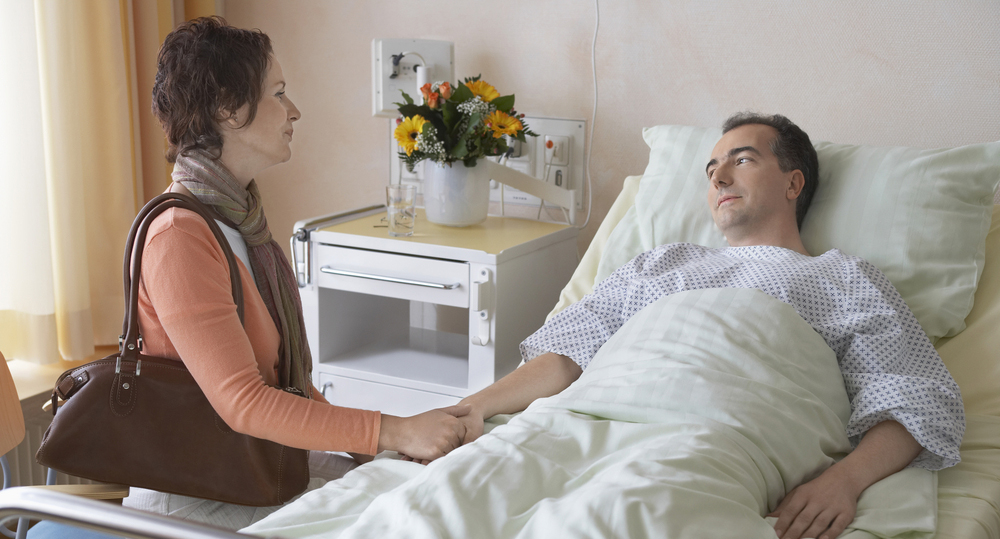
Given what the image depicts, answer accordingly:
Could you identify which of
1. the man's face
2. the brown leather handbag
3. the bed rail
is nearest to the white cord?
the man's face

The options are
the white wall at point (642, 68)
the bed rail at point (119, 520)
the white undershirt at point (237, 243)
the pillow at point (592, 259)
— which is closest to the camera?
→ the bed rail at point (119, 520)

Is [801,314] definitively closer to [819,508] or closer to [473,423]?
[819,508]

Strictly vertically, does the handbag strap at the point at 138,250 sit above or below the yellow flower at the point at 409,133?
below

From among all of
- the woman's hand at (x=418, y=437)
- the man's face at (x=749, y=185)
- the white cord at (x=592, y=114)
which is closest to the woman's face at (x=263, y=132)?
the woman's hand at (x=418, y=437)

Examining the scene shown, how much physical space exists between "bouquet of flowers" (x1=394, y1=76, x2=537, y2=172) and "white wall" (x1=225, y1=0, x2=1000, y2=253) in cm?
33

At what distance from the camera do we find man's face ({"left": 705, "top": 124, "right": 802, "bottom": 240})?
154 centimetres

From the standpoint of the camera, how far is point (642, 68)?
6.95 ft

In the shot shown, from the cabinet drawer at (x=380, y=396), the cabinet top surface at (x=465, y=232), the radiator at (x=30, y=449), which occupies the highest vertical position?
the cabinet top surface at (x=465, y=232)

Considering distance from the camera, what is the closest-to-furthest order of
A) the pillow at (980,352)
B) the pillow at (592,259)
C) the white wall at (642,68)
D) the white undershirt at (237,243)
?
the white undershirt at (237,243) → the pillow at (980,352) → the pillow at (592,259) → the white wall at (642,68)

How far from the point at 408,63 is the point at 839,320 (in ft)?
4.67

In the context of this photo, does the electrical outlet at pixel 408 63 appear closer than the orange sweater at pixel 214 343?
No

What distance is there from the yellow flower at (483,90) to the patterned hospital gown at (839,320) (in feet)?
2.08

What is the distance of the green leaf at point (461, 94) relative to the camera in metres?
1.98

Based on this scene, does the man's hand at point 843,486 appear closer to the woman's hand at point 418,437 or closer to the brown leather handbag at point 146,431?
the woman's hand at point 418,437
